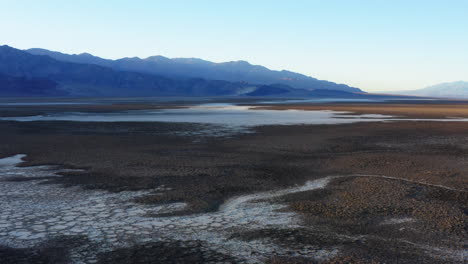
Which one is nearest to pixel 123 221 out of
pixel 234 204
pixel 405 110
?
pixel 234 204

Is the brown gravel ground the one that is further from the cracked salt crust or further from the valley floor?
the cracked salt crust

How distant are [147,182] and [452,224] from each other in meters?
7.50

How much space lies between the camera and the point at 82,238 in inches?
307

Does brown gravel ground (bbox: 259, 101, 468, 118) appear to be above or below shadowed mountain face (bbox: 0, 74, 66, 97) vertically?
below

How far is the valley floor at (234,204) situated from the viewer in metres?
7.24

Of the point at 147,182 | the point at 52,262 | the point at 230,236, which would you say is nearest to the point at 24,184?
the point at 147,182

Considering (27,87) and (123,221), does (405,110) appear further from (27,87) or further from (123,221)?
(27,87)

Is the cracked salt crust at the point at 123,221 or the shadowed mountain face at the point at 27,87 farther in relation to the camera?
the shadowed mountain face at the point at 27,87

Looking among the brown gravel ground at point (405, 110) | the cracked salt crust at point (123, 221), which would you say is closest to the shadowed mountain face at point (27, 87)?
the brown gravel ground at point (405, 110)

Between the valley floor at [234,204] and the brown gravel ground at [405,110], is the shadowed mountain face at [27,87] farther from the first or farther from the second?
the valley floor at [234,204]

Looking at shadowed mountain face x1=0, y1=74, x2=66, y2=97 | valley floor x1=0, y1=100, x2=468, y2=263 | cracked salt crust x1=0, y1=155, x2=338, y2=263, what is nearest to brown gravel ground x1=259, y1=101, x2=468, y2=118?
valley floor x1=0, y1=100, x2=468, y2=263

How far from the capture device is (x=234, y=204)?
10.2 meters

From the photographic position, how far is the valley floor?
724 centimetres

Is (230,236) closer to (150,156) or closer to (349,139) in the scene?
(150,156)
